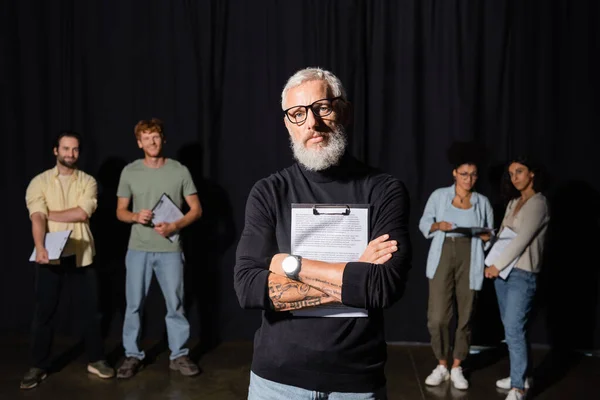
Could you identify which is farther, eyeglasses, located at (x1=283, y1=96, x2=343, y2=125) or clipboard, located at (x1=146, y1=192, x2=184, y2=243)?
clipboard, located at (x1=146, y1=192, x2=184, y2=243)

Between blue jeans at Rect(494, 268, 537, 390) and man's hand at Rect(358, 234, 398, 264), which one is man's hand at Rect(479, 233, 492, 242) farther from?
man's hand at Rect(358, 234, 398, 264)

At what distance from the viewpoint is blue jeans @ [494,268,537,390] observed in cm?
364

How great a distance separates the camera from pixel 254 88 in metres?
5.01

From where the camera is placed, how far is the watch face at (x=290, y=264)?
1.42 meters


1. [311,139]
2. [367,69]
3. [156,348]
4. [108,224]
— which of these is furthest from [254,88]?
[311,139]

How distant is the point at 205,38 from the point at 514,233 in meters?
3.01

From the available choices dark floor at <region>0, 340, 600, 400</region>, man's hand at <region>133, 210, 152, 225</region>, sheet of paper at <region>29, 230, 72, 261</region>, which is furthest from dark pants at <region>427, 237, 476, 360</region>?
sheet of paper at <region>29, 230, 72, 261</region>

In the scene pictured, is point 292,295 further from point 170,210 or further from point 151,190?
point 151,190

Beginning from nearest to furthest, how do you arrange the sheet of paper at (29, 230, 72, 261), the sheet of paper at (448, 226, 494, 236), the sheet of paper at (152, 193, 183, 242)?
1. the sheet of paper at (29, 230, 72, 261)
2. the sheet of paper at (448, 226, 494, 236)
3. the sheet of paper at (152, 193, 183, 242)

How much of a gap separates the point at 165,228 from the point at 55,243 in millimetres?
726

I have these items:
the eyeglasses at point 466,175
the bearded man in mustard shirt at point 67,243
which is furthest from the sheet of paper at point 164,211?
the eyeglasses at point 466,175

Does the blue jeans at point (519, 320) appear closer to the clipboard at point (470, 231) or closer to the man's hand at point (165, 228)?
the clipboard at point (470, 231)

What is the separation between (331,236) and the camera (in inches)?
56.5

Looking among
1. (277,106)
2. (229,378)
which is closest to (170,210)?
(229,378)
